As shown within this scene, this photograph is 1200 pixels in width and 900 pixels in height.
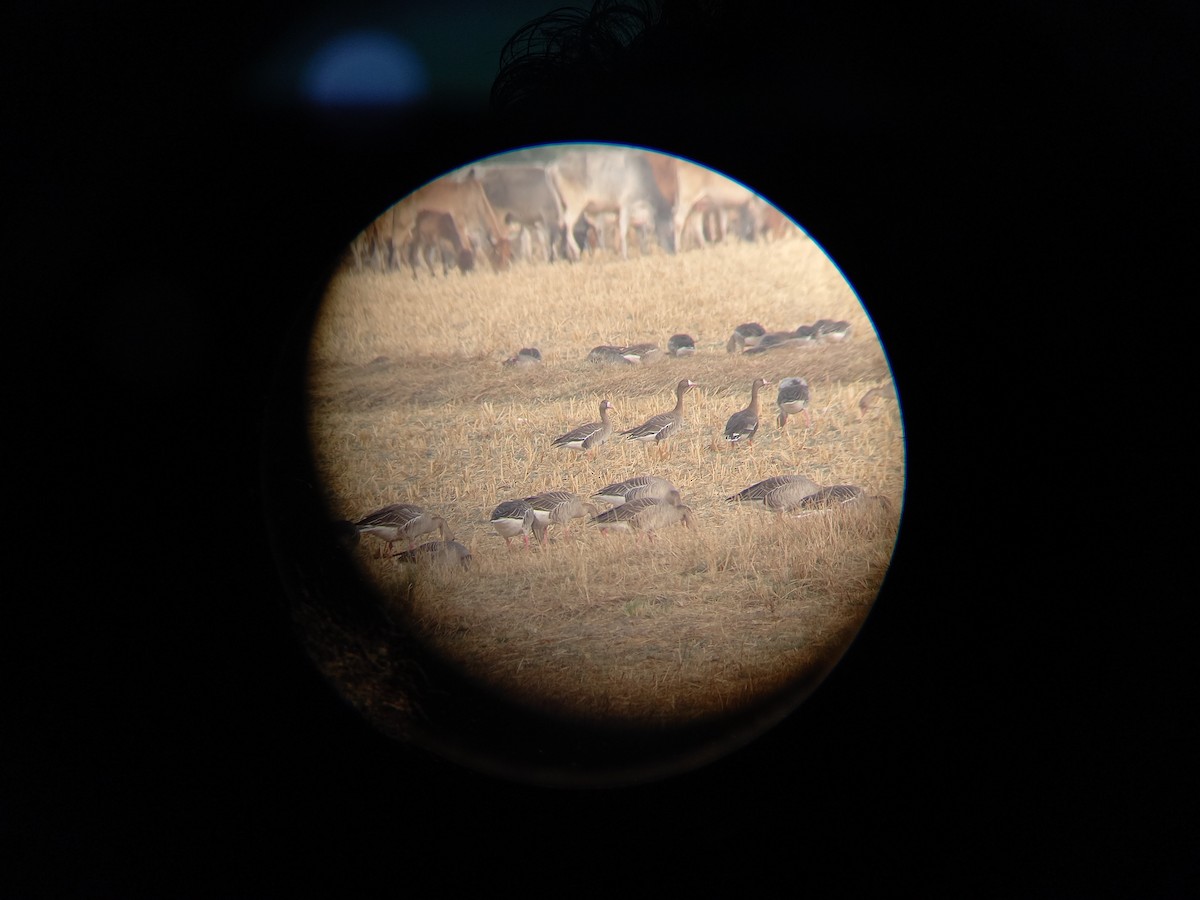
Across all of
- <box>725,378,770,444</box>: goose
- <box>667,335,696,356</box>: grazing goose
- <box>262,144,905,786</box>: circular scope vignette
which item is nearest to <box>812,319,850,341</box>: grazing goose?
<box>262,144,905,786</box>: circular scope vignette

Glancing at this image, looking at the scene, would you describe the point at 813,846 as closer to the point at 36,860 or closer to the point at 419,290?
the point at 36,860

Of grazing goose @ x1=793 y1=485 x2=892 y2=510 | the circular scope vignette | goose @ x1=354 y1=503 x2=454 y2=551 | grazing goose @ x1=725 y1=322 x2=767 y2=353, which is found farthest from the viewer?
grazing goose @ x1=725 y1=322 x2=767 y2=353

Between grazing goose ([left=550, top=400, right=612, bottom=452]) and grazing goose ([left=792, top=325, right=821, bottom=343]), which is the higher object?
grazing goose ([left=792, top=325, right=821, bottom=343])

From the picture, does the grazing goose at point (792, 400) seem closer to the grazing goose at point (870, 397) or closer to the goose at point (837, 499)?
the grazing goose at point (870, 397)

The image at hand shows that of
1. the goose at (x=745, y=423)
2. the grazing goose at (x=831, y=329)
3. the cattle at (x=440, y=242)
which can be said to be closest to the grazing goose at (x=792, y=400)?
the goose at (x=745, y=423)

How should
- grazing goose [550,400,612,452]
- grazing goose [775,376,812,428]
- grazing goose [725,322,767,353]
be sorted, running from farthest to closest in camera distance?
grazing goose [725,322,767,353], grazing goose [775,376,812,428], grazing goose [550,400,612,452]

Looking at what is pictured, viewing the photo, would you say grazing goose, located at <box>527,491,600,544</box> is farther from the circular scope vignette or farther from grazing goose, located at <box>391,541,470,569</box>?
grazing goose, located at <box>391,541,470,569</box>

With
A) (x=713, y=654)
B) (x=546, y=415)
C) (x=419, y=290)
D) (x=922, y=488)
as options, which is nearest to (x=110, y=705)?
(x=922, y=488)

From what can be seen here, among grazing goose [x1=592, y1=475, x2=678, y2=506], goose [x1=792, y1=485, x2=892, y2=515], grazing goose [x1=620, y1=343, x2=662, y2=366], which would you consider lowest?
goose [x1=792, y1=485, x2=892, y2=515]
